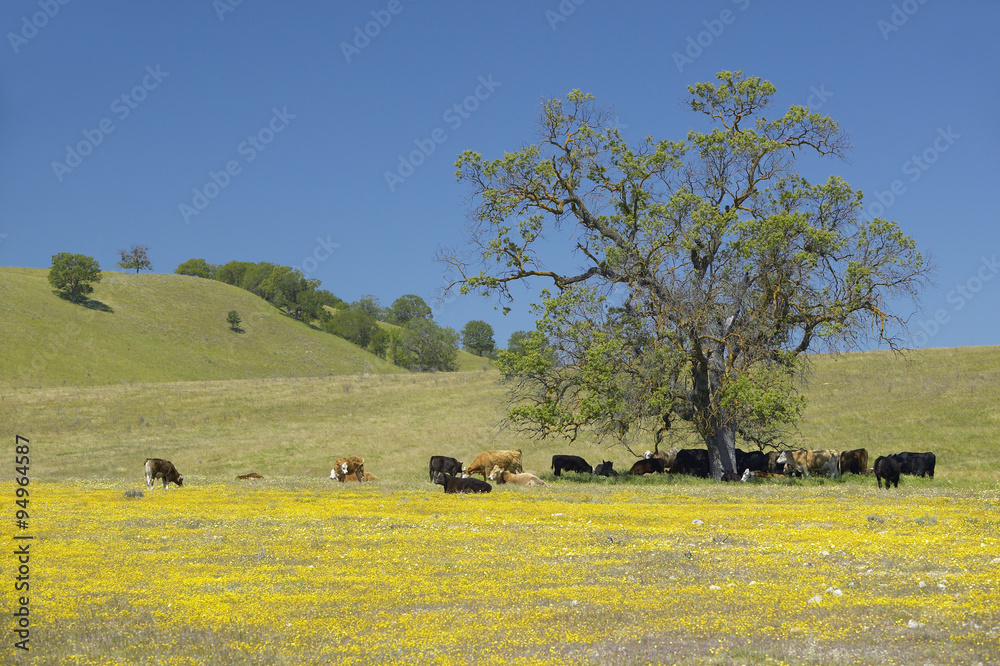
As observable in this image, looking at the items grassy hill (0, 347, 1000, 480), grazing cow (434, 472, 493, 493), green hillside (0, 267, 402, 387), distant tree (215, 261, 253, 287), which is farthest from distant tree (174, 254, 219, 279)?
grazing cow (434, 472, 493, 493)

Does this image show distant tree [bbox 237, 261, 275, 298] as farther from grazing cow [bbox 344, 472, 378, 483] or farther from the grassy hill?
grazing cow [bbox 344, 472, 378, 483]

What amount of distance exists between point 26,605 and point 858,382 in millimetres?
52506

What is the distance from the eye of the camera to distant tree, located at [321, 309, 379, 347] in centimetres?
15312

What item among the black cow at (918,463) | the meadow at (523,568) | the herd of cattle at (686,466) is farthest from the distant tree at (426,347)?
the black cow at (918,463)

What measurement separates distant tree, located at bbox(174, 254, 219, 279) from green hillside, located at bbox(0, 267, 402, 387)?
138 feet

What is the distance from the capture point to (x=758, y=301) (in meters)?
30.0

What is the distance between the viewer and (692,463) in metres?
33.9

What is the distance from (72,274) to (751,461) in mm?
113570

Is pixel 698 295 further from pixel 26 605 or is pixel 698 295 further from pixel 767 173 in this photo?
pixel 26 605

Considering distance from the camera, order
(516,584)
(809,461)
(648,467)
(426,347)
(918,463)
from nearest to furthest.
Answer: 1. (516,584)
2. (918,463)
3. (809,461)
4. (648,467)
5. (426,347)

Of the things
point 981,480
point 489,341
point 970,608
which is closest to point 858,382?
point 981,480

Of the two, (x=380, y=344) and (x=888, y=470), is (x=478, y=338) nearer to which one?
(x=380, y=344)

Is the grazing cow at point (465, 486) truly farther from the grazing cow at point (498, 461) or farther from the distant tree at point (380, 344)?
the distant tree at point (380, 344)

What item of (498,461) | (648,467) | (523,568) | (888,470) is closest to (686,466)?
(648,467)
